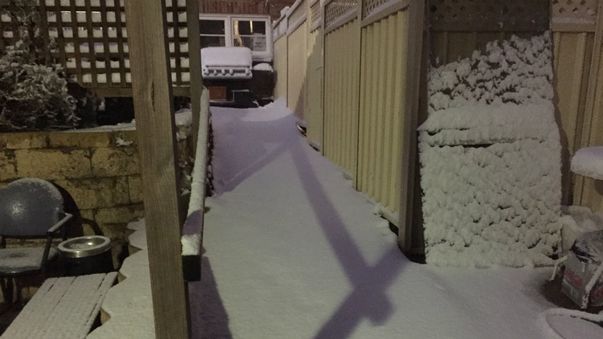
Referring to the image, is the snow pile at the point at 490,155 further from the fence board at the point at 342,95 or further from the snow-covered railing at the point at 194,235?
the snow-covered railing at the point at 194,235

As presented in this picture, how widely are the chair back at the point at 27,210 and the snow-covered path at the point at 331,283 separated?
4.27ft

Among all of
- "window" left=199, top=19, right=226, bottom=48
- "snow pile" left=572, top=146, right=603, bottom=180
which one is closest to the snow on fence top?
"snow pile" left=572, top=146, right=603, bottom=180

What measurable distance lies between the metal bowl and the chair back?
0.31 meters

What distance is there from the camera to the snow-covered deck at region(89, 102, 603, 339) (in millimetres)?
2082

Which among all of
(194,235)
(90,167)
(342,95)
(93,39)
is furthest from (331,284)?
(93,39)

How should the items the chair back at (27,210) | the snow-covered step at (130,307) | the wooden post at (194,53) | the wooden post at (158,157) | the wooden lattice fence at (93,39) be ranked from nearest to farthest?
the wooden post at (158,157)
the snow-covered step at (130,307)
the chair back at (27,210)
the wooden post at (194,53)
the wooden lattice fence at (93,39)

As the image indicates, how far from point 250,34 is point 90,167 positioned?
12552 mm

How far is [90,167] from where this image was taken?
12.1 ft

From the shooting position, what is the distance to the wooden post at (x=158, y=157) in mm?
1017

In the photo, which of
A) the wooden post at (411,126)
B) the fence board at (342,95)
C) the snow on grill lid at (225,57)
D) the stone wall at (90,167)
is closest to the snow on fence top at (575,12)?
the wooden post at (411,126)

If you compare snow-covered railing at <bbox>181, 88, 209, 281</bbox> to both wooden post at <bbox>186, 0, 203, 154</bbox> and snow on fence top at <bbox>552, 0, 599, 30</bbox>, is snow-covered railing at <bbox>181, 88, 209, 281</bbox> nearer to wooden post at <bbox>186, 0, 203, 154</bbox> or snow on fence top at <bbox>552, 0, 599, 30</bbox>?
wooden post at <bbox>186, 0, 203, 154</bbox>

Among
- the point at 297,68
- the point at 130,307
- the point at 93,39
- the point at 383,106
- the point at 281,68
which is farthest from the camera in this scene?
the point at 281,68

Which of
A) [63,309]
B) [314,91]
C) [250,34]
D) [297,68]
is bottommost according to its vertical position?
[63,309]

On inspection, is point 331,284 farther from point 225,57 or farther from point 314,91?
point 225,57
